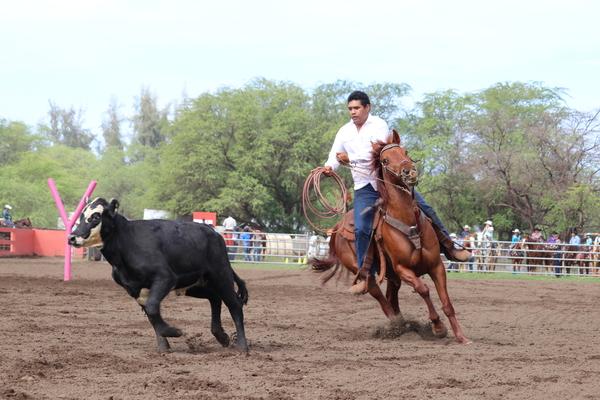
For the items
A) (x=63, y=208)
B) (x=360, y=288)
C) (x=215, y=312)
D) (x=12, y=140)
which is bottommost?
(x=215, y=312)

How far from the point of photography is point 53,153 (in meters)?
89.2

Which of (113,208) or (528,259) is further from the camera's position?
(528,259)

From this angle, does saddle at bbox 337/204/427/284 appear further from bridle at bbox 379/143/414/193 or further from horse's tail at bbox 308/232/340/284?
horse's tail at bbox 308/232/340/284

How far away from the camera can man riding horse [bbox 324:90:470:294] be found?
9.87m

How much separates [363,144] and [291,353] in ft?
9.46

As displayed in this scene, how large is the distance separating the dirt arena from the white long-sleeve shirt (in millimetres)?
1762

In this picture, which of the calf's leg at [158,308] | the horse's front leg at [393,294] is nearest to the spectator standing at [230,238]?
the horse's front leg at [393,294]

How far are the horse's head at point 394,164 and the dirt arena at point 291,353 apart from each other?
1.74 meters

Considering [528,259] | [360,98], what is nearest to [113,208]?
[360,98]

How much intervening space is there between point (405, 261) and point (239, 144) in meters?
42.2

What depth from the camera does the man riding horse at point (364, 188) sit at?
32.4ft

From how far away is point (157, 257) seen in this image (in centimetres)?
809

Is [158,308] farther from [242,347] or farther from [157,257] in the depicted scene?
→ [242,347]

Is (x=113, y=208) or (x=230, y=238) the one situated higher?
(x=113, y=208)
